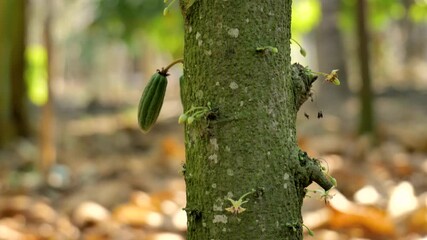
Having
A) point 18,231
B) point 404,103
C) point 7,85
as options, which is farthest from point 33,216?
point 404,103

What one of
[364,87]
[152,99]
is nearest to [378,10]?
[364,87]

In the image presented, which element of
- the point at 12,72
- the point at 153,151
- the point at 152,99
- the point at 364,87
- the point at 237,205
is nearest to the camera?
the point at 237,205

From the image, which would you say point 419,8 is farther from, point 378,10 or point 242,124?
point 242,124

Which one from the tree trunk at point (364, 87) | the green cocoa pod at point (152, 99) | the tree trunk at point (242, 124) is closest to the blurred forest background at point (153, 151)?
the tree trunk at point (364, 87)

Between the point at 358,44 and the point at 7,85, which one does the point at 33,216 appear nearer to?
the point at 358,44

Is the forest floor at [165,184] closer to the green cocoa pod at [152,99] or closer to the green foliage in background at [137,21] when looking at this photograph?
the green cocoa pod at [152,99]

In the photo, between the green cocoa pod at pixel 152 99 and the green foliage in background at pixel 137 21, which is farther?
the green foliage in background at pixel 137 21
